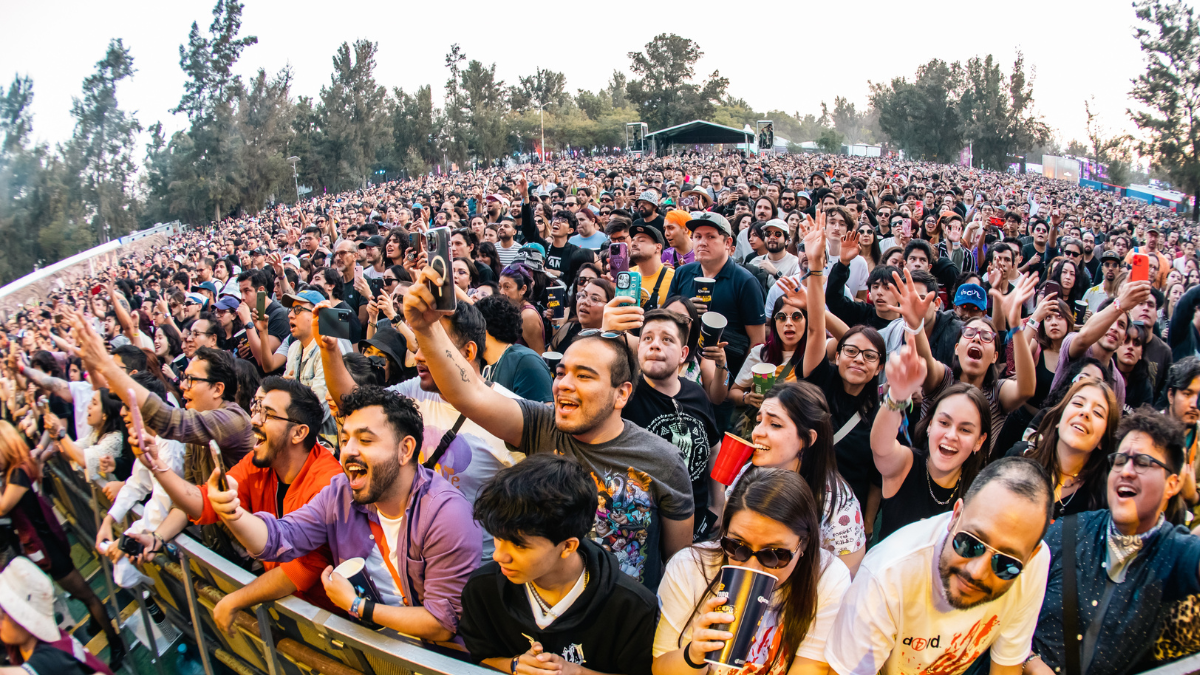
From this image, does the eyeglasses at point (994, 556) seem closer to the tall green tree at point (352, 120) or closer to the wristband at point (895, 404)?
the wristband at point (895, 404)

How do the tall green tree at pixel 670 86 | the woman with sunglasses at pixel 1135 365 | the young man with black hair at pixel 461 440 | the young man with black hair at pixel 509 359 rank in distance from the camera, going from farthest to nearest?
the tall green tree at pixel 670 86 < the woman with sunglasses at pixel 1135 365 < the young man with black hair at pixel 509 359 < the young man with black hair at pixel 461 440

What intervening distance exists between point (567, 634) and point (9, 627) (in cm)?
250

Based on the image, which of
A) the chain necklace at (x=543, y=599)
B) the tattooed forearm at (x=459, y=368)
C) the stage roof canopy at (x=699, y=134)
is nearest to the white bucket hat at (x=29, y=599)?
the tattooed forearm at (x=459, y=368)

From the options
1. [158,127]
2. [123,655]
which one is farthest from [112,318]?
[158,127]

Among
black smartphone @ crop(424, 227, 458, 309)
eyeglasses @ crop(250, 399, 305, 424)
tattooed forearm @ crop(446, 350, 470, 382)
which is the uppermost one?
black smartphone @ crop(424, 227, 458, 309)

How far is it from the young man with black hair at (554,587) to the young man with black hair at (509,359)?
3.79ft

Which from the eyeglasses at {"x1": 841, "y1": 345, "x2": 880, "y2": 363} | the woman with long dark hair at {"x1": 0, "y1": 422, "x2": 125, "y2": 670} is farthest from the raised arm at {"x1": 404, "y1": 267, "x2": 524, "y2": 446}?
the woman with long dark hair at {"x1": 0, "y1": 422, "x2": 125, "y2": 670}

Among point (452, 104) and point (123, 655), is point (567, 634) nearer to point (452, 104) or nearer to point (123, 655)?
point (123, 655)

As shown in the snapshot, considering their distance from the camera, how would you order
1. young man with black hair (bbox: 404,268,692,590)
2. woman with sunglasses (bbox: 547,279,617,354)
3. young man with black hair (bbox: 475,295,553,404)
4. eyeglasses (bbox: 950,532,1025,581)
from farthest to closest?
woman with sunglasses (bbox: 547,279,617,354) < young man with black hair (bbox: 475,295,553,404) < young man with black hair (bbox: 404,268,692,590) < eyeglasses (bbox: 950,532,1025,581)

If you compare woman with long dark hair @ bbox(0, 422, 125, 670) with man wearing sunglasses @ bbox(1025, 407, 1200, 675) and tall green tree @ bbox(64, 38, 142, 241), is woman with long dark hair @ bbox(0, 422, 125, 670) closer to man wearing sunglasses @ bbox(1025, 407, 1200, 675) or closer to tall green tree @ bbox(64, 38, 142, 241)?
man wearing sunglasses @ bbox(1025, 407, 1200, 675)

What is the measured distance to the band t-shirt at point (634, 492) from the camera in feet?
7.82

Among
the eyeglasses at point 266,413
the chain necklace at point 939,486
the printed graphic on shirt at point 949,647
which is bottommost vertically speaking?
the printed graphic on shirt at point 949,647

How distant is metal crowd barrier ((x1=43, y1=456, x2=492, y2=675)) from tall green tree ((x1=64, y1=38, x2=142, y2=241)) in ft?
193

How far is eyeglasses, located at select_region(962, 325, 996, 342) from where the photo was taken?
3.64 m
